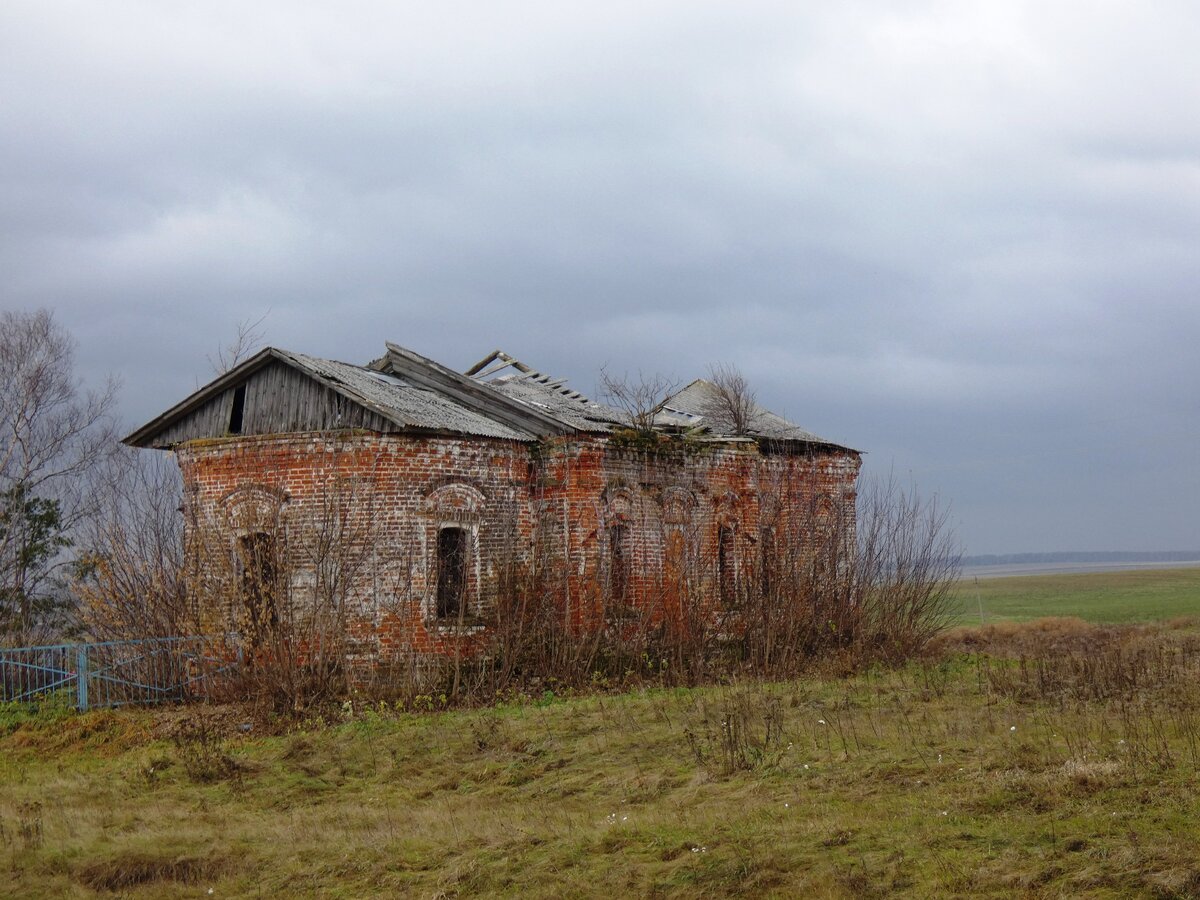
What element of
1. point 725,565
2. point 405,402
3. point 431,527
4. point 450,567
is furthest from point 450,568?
point 725,565

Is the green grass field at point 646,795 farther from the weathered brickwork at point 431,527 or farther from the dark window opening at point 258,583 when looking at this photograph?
the weathered brickwork at point 431,527

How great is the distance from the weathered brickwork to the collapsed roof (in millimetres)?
328

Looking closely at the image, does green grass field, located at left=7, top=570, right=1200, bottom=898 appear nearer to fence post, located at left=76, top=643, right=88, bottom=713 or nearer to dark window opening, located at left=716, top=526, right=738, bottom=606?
fence post, located at left=76, top=643, right=88, bottom=713

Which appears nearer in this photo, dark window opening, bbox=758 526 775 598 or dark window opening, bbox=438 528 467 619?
dark window opening, bbox=438 528 467 619

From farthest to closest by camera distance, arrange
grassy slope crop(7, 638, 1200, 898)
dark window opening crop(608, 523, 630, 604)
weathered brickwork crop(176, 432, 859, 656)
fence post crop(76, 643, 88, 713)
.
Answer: dark window opening crop(608, 523, 630, 604) → weathered brickwork crop(176, 432, 859, 656) → fence post crop(76, 643, 88, 713) → grassy slope crop(7, 638, 1200, 898)

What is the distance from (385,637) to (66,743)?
4.00 m

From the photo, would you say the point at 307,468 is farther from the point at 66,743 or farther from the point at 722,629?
the point at 722,629

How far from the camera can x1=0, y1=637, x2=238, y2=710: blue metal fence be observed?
48.0 feet

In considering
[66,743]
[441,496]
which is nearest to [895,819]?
[441,496]

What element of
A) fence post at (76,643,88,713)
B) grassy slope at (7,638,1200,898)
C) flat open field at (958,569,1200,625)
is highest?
fence post at (76,643,88,713)

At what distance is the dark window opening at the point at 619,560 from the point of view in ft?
55.9

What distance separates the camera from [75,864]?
8.27 m

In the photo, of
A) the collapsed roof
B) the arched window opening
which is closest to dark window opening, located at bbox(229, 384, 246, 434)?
the collapsed roof

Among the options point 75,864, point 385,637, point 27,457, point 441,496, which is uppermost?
point 27,457
